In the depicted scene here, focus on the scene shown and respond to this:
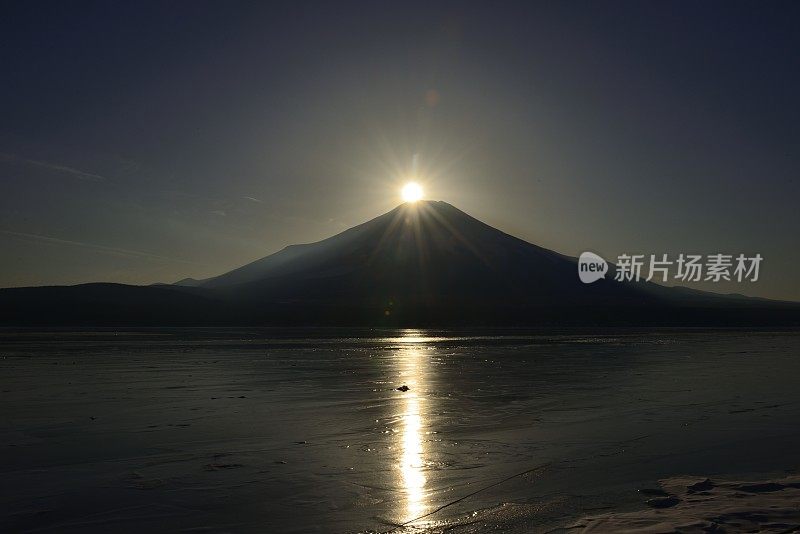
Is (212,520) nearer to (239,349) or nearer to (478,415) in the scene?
(478,415)

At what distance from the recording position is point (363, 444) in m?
14.6

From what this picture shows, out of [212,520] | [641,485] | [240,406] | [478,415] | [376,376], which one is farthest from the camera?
[376,376]

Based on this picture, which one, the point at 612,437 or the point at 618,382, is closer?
the point at 612,437

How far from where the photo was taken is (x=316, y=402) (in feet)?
68.8

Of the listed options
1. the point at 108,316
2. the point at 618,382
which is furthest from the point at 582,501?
the point at 108,316

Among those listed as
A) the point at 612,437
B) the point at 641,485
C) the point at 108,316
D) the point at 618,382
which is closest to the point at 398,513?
the point at 641,485

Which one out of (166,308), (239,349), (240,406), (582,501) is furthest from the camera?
(166,308)

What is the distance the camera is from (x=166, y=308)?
130 meters

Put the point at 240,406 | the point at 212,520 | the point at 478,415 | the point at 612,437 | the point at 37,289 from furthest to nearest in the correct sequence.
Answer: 1. the point at 37,289
2. the point at 240,406
3. the point at 478,415
4. the point at 612,437
5. the point at 212,520

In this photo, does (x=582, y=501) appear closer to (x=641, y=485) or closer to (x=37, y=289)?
(x=641, y=485)

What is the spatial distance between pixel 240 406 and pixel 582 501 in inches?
473

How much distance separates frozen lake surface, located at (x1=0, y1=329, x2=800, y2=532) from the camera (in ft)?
32.2

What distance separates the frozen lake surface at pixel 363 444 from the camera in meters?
9.81

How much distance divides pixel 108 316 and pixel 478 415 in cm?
10372
